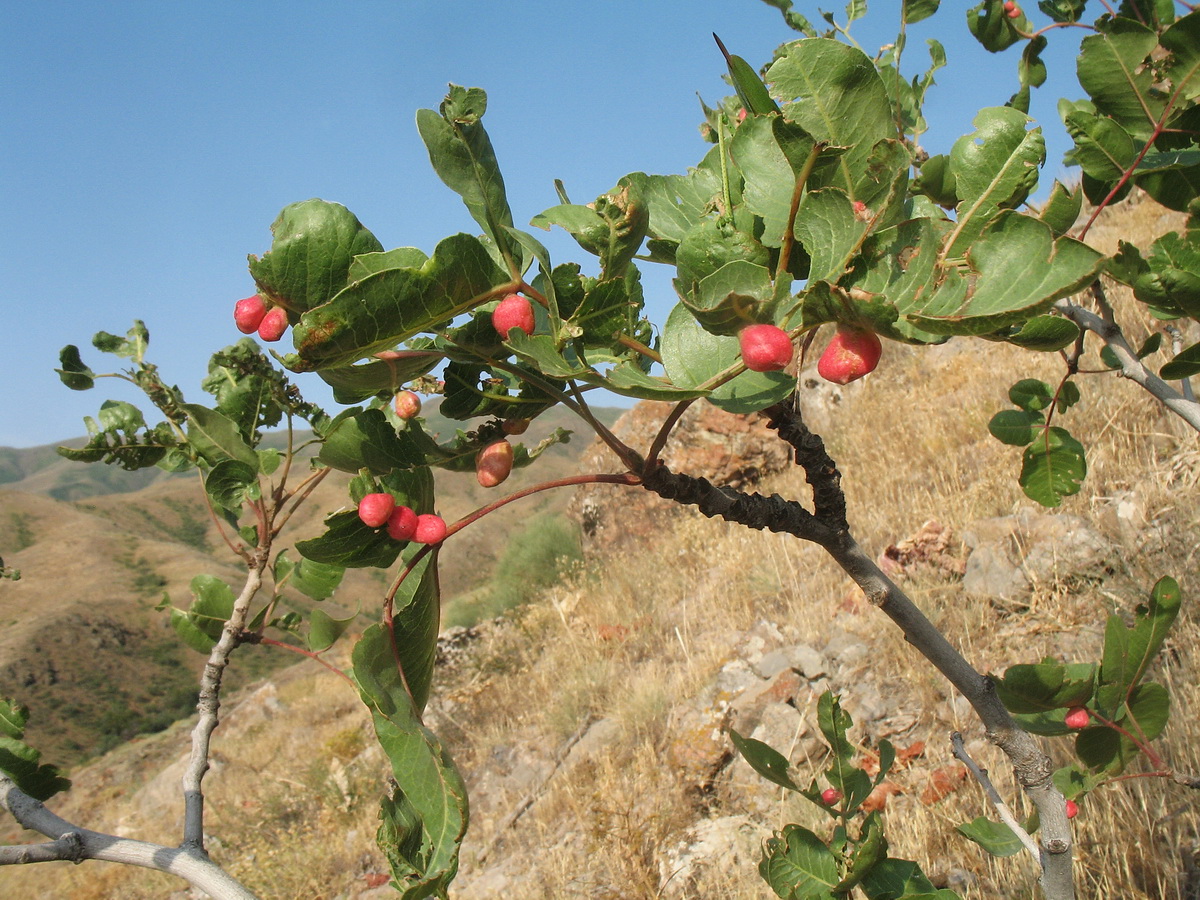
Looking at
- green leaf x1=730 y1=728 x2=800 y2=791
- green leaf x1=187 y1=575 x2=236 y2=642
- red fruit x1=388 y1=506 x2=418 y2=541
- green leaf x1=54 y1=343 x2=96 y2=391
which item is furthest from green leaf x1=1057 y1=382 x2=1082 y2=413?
green leaf x1=54 y1=343 x2=96 y2=391

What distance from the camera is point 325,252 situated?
44 centimetres

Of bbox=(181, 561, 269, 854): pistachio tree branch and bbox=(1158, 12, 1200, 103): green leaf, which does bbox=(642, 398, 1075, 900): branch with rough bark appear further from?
bbox=(181, 561, 269, 854): pistachio tree branch

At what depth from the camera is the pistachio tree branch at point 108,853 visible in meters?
0.91

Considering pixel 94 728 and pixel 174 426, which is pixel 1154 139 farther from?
pixel 94 728

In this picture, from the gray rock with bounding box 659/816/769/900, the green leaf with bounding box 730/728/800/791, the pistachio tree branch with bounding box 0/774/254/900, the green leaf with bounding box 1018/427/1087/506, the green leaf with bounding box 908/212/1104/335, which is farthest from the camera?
the gray rock with bounding box 659/816/769/900

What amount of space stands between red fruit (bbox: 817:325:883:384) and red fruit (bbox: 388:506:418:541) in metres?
0.35

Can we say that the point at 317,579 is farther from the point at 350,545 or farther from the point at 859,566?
the point at 859,566

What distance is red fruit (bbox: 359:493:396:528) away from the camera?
0.58 meters

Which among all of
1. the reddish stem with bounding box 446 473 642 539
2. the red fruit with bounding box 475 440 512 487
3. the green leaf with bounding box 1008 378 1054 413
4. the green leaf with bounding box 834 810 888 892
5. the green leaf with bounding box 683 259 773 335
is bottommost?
the green leaf with bounding box 834 810 888 892

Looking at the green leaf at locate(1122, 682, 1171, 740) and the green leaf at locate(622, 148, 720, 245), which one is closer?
the green leaf at locate(622, 148, 720, 245)

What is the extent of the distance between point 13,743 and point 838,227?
137 centimetres

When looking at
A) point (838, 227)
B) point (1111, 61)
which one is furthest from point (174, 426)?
point (1111, 61)

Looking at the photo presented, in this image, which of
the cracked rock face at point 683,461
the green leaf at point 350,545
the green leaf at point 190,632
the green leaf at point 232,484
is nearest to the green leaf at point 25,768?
the green leaf at point 190,632

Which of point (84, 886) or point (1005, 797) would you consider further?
point (84, 886)
